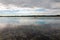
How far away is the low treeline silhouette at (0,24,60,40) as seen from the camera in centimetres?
85

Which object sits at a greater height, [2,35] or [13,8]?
[13,8]

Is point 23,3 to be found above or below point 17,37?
above

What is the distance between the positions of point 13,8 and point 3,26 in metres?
0.15

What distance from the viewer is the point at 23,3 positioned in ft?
3.27

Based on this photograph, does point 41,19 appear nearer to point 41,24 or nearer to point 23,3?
point 41,24

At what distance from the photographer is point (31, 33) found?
2.78 feet

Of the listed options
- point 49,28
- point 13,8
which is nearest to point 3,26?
point 13,8

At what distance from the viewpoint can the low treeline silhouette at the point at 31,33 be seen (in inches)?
33.4

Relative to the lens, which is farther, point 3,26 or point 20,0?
point 20,0

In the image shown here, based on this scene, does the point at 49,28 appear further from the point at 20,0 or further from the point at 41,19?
the point at 20,0

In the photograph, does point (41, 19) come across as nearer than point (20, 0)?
Yes

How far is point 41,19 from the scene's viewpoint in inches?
34.6

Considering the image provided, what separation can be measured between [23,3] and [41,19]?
193mm

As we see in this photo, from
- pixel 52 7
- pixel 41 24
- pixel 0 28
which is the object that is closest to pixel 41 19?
pixel 41 24
